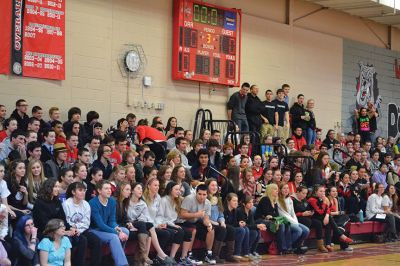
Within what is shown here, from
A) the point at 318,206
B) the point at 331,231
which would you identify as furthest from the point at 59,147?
the point at 331,231

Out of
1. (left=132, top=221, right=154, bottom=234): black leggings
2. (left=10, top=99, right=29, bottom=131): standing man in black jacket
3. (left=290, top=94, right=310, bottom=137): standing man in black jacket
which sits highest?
(left=290, top=94, right=310, bottom=137): standing man in black jacket

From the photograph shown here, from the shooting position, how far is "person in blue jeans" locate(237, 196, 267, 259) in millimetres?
12172

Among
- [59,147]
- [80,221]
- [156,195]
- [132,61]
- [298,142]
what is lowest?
[80,221]

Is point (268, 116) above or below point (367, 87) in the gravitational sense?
below

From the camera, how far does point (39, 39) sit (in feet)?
44.9

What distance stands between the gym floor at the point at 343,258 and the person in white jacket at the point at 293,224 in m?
0.22

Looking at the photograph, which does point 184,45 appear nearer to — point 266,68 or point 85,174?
point 266,68

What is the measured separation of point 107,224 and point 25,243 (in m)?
1.34

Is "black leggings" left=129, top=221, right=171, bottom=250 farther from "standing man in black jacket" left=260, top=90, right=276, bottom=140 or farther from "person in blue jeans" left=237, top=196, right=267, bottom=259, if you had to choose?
"standing man in black jacket" left=260, top=90, right=276, bottom=140

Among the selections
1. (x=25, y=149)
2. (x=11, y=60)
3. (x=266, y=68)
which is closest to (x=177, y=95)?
(x=266, y=68)

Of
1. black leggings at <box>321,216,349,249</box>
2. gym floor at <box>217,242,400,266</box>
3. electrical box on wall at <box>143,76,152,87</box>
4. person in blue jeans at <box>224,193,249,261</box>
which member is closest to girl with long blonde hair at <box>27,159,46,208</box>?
person in blue jeans at <box>224,193,249,261</box>

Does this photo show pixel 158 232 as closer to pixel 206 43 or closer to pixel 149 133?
pixel 149 133

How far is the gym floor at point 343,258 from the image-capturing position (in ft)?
38.5

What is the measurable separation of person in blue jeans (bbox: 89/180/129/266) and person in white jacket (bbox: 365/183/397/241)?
7.34 meters
